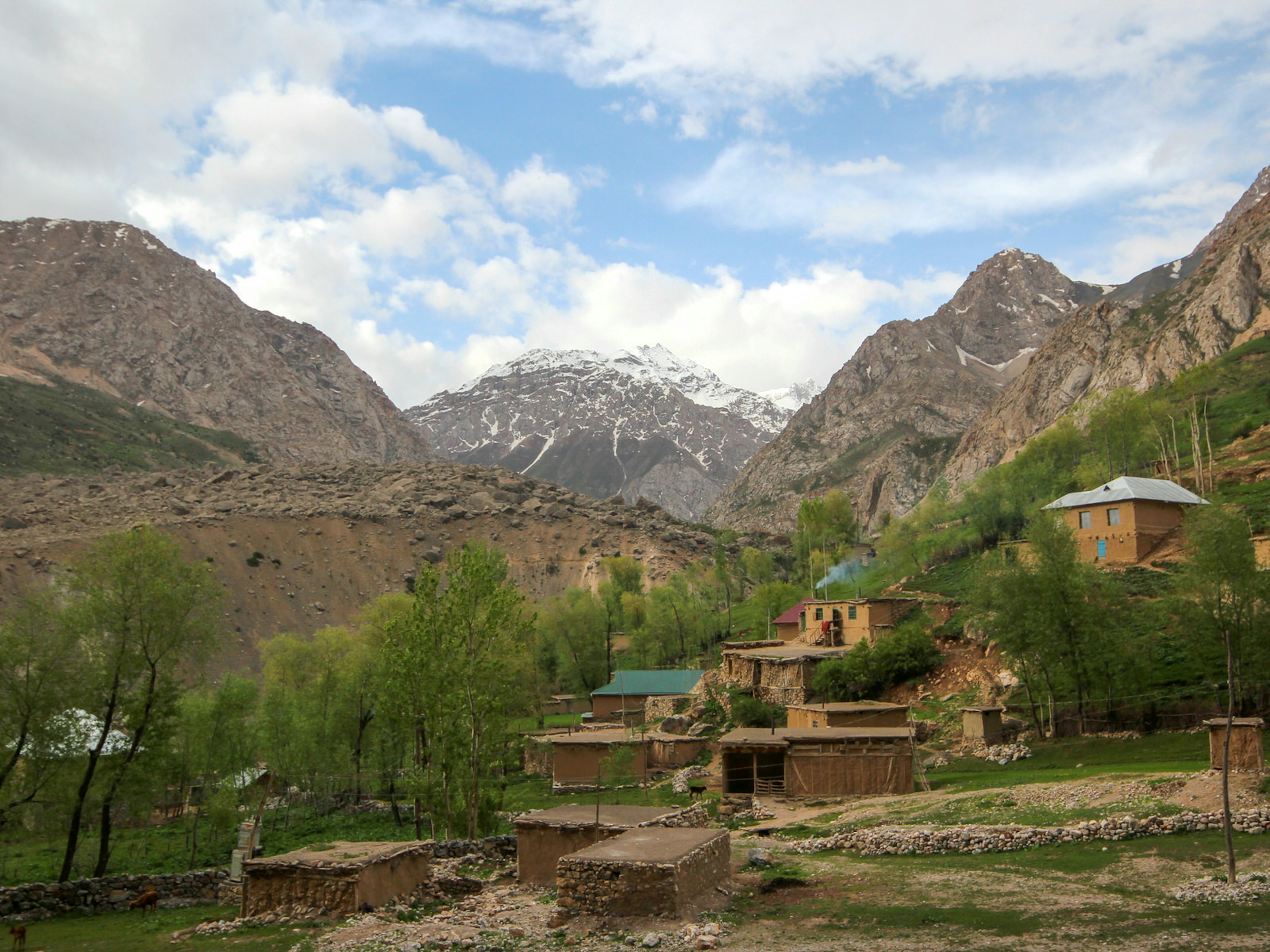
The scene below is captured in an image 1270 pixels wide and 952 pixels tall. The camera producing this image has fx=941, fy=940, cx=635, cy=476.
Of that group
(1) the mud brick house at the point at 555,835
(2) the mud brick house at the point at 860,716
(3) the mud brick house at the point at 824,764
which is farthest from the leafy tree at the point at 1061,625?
(1) the mud brick house at the point at 555,835

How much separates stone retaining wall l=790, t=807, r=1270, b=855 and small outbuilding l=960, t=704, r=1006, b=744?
552 inches

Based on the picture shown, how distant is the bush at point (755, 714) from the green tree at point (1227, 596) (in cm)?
1766

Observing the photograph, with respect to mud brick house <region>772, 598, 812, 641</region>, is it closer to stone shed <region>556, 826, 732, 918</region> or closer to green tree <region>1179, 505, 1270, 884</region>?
green tree <region>1179, 505, 1270, 884</region>

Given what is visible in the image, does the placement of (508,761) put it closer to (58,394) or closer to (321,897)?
(321,897)

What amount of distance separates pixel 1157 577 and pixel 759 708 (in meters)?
20.1

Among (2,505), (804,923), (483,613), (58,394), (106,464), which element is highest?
(58,394)

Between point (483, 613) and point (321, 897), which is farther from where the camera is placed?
point (483, 613)

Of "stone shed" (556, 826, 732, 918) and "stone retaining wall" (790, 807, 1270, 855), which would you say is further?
"stone retaining wall" (790, 807, 1270, 855)

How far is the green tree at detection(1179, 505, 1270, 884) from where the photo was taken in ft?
99.5

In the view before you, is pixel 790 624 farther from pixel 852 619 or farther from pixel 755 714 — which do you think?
pixel 755 714

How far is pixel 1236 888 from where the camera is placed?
50.3 ft

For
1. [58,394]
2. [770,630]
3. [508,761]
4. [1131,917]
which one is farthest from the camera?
[58,394]

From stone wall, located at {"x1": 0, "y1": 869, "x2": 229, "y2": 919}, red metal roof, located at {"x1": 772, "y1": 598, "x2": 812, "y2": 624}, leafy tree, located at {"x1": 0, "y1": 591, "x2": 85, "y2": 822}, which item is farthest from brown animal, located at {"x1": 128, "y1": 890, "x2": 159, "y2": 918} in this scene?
red metal roof, located at {"x1": 772, "y1": 598, "x2": 812, "y2": 624}

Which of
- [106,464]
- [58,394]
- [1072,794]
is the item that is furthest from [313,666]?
[58,394]
